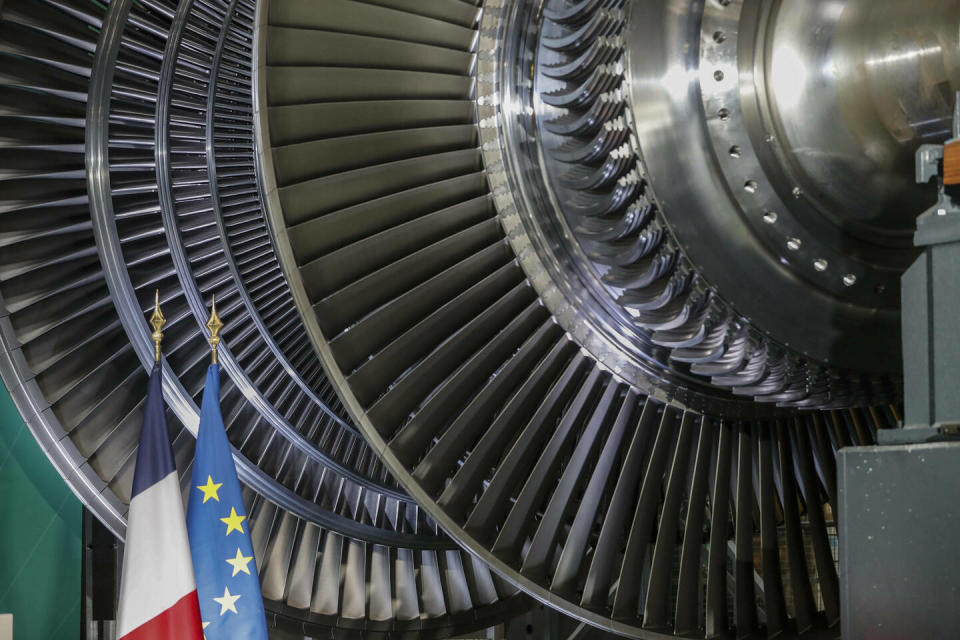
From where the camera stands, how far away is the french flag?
2779 mm

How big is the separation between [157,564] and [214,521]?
0.25m

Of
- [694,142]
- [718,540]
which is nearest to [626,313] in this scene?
[694,142]

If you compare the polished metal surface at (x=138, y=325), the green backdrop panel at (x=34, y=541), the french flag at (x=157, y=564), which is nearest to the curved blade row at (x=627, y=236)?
the polished metal surface at (x=138, y=325)

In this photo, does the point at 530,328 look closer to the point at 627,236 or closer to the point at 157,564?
the point at 627,236

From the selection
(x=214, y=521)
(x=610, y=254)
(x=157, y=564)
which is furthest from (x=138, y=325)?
(x=610, y=254)

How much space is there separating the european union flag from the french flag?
0.13 meters

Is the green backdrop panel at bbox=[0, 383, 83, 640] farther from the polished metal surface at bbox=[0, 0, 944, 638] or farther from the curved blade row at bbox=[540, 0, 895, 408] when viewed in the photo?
the curved blade row at bbox=[540, 0, 895, 408]

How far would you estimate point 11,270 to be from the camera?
125 inches

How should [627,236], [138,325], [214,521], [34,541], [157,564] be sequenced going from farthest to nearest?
[34,541], [138,325], [214,521], [157,564], [627,236]

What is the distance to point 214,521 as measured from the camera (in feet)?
9.93

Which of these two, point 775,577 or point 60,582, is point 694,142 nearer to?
point 775,577

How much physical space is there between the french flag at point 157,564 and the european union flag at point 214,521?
0.42 feet

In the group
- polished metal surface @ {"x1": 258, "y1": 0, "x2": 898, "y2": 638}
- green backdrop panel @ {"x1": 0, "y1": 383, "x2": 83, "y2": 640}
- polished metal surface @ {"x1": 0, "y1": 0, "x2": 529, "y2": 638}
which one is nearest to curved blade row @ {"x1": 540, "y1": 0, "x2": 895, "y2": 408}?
polished metal surface @ {"x1": 258, "y1": 0, "x2": 898, "y2": 638}

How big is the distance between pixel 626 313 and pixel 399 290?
18.0 inches
